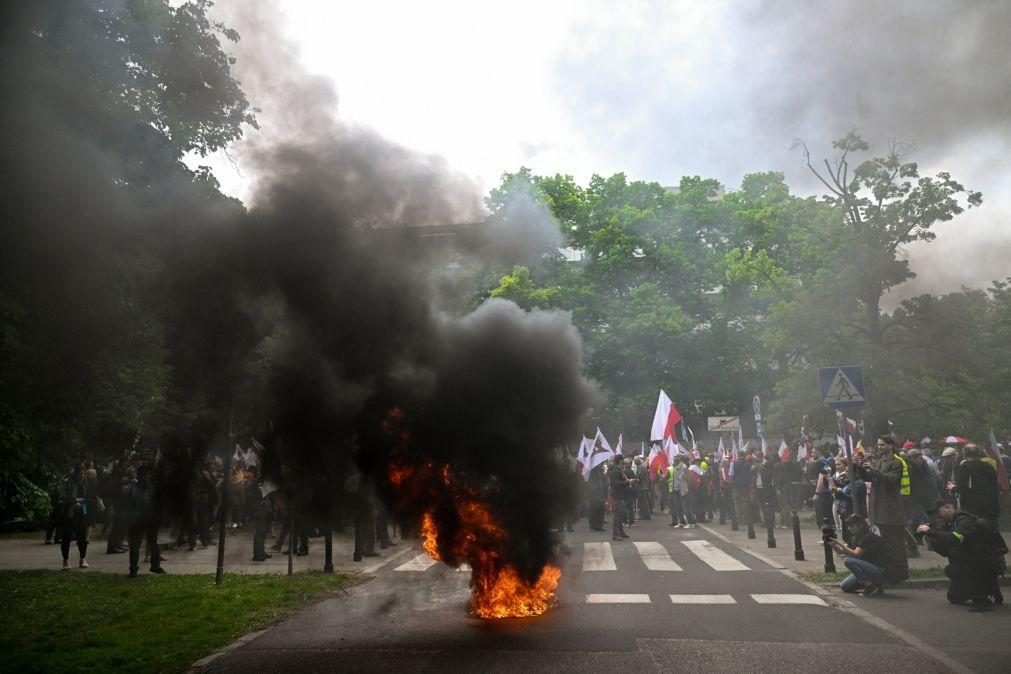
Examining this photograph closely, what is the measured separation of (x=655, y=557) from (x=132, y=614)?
843cm

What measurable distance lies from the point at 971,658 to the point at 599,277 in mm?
24460

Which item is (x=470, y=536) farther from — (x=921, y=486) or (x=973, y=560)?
(x=921, y=486)

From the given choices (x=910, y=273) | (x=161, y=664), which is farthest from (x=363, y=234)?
(x=910, y=273)

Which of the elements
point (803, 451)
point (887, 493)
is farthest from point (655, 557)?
point (803, 451)

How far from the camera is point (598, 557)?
1367cm

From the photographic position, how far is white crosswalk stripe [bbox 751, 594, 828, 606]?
9.00 metres

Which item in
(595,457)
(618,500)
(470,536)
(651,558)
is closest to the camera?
(470,536)

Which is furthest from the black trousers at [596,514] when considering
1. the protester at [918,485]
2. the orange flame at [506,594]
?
the orange flame at [506,594]

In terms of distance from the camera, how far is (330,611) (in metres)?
8.98

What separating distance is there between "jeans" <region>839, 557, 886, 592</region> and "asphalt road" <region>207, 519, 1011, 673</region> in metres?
0.22

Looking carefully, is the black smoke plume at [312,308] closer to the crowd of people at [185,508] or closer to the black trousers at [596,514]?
the crowd of people at [185,508]

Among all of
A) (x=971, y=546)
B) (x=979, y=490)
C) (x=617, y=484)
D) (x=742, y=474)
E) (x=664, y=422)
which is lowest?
(x=971, y=546)

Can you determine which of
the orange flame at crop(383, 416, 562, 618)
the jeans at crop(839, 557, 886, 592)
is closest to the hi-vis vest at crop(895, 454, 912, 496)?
the jeans at crop(839, 557, 886, 592)

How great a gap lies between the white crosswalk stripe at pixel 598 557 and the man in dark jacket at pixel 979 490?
16.5ft
